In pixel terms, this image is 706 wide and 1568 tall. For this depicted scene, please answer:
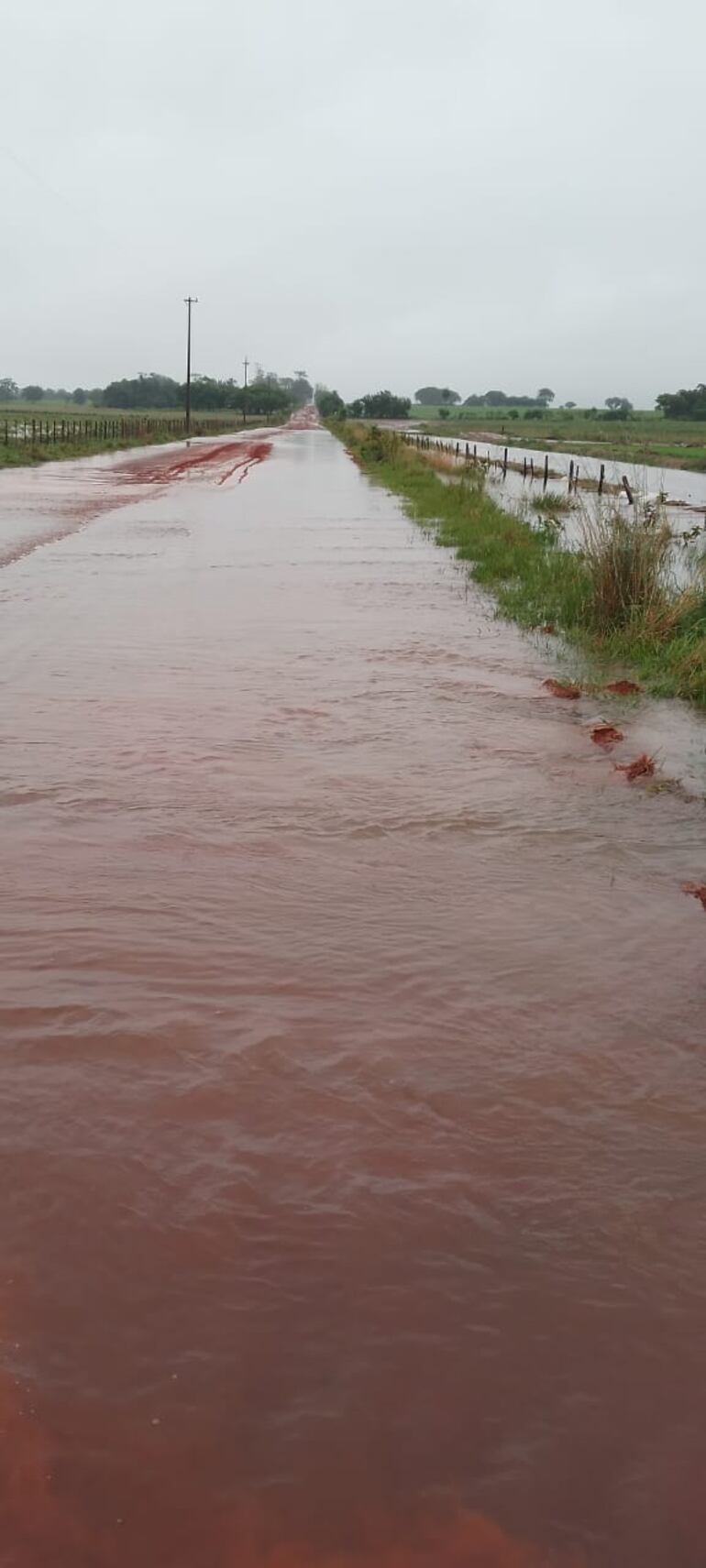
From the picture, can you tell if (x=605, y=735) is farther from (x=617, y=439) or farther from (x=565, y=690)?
(x=617, y=439)

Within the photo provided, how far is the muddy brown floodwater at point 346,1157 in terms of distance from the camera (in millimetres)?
2365

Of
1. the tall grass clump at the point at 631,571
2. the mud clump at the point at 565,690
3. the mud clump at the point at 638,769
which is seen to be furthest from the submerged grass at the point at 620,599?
the mud clump at the point at 638,769

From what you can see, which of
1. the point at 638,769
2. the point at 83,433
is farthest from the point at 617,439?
the point at 638,769

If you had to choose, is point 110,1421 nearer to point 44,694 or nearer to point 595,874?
point 595,874


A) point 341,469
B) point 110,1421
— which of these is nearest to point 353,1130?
point 110,1421

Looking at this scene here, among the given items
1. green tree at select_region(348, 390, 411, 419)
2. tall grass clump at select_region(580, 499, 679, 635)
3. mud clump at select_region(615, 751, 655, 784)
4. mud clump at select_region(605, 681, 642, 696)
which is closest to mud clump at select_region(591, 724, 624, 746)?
mud clump at select_region(615, 751, 655, 784)

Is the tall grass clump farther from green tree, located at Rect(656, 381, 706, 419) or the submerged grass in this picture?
green tree, located at Rect(656, 381, 706, 419)

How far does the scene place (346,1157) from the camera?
331 cm

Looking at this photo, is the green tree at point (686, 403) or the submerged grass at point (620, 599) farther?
the green tree at point (686, 403)

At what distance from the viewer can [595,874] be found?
217 inches

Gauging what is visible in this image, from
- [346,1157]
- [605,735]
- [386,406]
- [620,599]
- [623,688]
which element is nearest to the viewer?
[346,1157]

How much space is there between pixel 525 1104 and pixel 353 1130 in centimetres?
52

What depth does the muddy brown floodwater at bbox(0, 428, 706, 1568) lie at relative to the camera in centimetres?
237

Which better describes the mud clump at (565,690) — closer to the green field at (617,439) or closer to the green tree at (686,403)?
the green field at (617,439)
